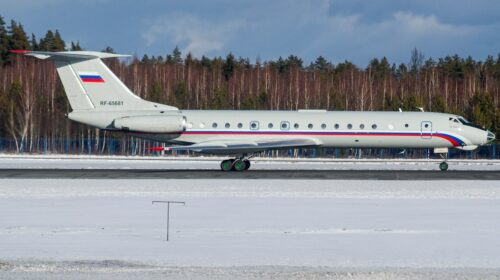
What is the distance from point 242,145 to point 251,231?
18327 millimetres

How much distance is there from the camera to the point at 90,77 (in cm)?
3594

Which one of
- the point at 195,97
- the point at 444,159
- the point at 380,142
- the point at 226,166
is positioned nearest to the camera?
the point at 226,166

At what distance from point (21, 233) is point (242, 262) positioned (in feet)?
17.9

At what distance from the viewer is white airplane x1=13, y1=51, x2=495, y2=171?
35.4 m

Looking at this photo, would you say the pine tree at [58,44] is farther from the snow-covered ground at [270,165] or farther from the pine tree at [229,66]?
the snow-covered ground at [270,165]

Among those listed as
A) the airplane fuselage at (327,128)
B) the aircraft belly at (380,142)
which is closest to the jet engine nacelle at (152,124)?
the airplane fuselage at (327,128)

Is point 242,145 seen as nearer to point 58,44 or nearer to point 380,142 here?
A: point 380,142

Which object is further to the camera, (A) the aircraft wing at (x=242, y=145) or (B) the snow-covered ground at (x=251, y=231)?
(A) the aircraft wing at (x=242, y=145)

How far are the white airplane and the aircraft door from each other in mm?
44

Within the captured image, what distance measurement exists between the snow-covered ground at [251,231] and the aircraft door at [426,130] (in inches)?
365

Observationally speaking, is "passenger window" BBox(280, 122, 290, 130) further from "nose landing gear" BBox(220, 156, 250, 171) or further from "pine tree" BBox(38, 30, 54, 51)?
"pine tree" BBox(38, 30, 54, 51)

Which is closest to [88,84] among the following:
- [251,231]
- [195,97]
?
[251,231]

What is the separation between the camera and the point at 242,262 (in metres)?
12.9

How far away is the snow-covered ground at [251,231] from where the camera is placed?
40.2 feet
